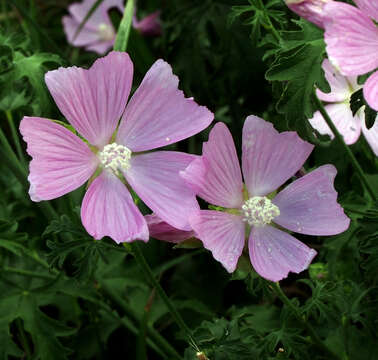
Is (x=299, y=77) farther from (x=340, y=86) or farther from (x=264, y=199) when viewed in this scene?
(x=340, y=86)

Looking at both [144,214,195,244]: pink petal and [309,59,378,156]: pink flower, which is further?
[309,59,378,156]: pink flower

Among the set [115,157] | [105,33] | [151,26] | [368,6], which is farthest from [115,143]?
[105,33]

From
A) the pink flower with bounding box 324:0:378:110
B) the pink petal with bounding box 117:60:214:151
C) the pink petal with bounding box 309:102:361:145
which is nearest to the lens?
the pink flower with bounding box 324:0:378:110

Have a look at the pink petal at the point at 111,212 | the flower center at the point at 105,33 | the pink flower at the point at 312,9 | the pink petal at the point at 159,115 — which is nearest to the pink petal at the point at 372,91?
the pink flower at the point at 312,9

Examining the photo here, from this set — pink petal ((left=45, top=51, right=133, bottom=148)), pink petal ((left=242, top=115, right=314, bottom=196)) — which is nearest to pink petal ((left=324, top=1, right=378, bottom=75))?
pink petal ((left=242, top=115, right=314, bottom=196))

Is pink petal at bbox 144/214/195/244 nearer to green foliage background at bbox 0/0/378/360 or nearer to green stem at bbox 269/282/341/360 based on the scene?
green foliage background at bbox 0/0/378/360

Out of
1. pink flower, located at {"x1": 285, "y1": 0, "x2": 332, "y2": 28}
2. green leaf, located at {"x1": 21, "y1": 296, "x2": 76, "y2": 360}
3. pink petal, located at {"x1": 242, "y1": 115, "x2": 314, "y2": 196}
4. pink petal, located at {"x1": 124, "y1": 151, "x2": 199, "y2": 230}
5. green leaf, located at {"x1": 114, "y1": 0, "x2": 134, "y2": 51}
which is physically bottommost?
green leaf, located at {"x1": 21, "y1": 296, "x2": 76, "y2": 360}

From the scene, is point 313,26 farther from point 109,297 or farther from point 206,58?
point 206,58
